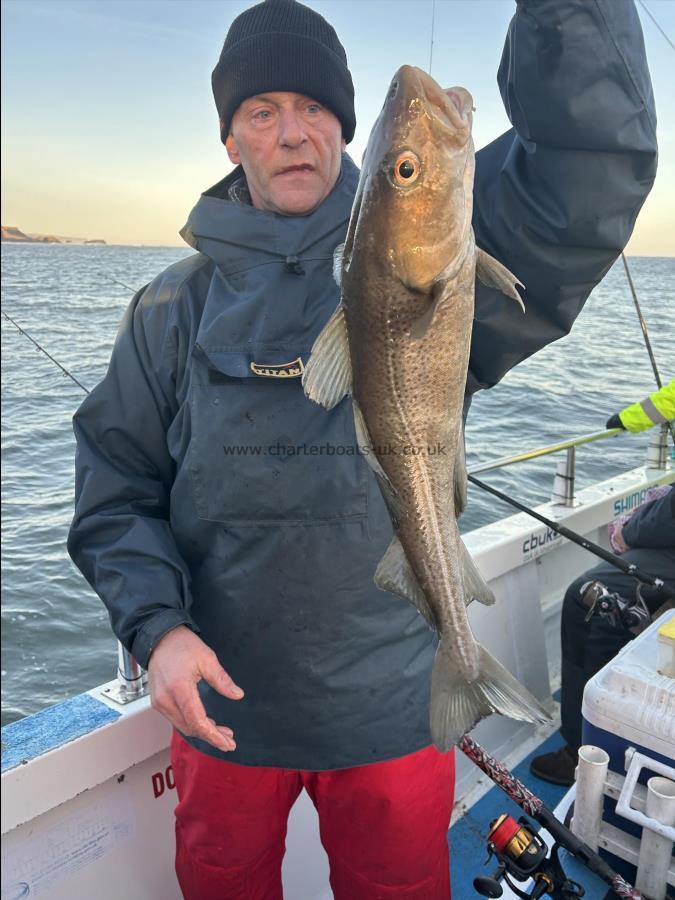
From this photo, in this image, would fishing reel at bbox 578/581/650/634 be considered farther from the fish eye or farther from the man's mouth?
the fish eye

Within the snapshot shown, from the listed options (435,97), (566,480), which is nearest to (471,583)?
(435,97)

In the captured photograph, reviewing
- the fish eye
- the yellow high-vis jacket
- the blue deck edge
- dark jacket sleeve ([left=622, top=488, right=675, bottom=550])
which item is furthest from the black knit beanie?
the yellow high-vis jacket

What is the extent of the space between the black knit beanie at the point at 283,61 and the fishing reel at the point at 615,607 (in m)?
2.38

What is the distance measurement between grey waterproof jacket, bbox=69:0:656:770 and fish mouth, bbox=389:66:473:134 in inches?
16.7

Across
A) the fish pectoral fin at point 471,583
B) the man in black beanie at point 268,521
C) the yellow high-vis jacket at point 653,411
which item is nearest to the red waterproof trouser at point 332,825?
the man in black beanie at point 268,521

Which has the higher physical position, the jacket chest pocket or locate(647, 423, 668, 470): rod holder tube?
the jacket chest pocket

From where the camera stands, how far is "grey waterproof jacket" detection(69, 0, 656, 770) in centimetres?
201

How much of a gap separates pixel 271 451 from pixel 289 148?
0.86 m

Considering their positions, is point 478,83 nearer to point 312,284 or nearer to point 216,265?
point 312,284

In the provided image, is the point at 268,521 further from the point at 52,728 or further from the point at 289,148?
the point at 52,728

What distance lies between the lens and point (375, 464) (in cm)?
166

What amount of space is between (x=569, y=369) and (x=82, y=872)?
477 inches

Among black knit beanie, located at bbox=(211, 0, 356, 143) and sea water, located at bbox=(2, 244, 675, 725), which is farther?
sea water, located at bbox=(2, 244, 675, 725)

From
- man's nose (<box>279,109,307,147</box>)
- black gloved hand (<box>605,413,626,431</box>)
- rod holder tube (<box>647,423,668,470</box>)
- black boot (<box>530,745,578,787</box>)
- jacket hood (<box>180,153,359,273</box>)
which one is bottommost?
black boot (<box>530,745,578,787</box>)
